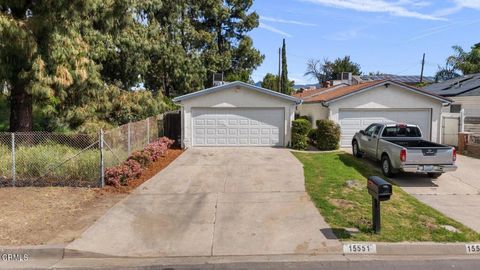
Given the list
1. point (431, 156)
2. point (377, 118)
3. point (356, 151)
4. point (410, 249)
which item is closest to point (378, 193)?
point (410, 249)

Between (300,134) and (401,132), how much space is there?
18.9 feet

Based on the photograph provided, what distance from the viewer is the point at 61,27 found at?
14172mm

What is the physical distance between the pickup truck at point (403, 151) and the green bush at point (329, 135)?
207 centimetres

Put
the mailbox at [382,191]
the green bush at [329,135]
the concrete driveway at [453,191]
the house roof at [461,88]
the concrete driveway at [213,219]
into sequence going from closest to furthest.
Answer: the concrete driveway at [213,219], the mailbox at [382,191], the concrete driveway at [453,191], the green bush at [329,135], the house roof at [461,88]

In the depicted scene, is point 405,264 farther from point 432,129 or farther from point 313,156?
point 432,129

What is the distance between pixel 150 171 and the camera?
14336mm

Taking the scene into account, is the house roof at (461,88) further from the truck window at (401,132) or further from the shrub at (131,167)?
the shrub at (131,167)

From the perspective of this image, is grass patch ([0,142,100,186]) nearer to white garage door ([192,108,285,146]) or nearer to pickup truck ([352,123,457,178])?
pickup truck ([352,123,457,178])

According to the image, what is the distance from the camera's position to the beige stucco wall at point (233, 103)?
21.0 m

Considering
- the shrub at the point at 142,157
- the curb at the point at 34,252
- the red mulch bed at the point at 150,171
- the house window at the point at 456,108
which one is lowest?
the curb at the point at 34,252

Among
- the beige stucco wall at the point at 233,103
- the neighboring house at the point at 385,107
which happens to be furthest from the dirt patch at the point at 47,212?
the neighboring house at the point at 385,107

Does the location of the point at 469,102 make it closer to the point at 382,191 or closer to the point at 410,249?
the point at 382,191

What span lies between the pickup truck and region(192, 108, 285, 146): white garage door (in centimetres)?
478

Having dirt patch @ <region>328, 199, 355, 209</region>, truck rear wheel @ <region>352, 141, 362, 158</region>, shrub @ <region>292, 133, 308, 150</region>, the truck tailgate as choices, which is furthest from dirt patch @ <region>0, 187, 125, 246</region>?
shrub @ <region>292, 133, 308, 150</region>
